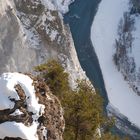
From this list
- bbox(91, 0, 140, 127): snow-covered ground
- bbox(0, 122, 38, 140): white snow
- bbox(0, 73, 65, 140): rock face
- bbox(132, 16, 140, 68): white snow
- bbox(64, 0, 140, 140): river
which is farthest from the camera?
bbox(132, 16, 140, 68): white snow

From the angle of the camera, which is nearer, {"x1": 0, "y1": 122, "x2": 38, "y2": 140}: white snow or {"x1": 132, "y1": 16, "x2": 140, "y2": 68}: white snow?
{"x1": 0, "y1": 122, "x2": 38, "y2": 140}: white snow

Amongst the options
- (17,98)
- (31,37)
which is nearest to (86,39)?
(31,37)

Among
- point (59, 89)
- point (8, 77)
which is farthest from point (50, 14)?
point (8, 77)

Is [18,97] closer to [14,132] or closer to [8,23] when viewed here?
[14,132]

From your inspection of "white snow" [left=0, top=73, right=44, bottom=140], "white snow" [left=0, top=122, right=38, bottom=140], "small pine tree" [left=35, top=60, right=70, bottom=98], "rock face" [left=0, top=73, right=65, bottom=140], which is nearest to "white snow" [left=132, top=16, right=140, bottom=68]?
"small pine tree" [left=35, top=60, right=70, bottom=98]

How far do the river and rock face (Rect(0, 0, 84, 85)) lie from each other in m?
7.34

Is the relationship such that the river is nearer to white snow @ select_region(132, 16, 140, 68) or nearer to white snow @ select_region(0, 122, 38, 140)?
white snow @ select_region(132, 16, 140, 68)

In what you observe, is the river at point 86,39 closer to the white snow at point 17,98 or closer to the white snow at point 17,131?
the white snow at point 17,98

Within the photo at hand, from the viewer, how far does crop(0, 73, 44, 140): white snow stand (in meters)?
17.8

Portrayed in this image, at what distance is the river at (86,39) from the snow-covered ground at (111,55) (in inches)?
29.0

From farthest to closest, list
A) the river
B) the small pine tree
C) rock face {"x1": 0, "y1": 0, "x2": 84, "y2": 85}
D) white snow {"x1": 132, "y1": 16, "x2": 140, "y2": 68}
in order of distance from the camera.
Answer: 1. white snow {"x1": 132, "y1": 16, "x2": 140, "y2": 68}
2. the river
3. rock face {"x1": 0, "y1": 0, "x2": 84, "y2": 85}
4. the small pine tree

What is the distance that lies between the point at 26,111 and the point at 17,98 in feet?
1.97

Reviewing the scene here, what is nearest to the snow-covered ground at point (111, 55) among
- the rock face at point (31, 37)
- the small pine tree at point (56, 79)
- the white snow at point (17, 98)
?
the rock face at point (31, 37)

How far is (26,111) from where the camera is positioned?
18.6 m
